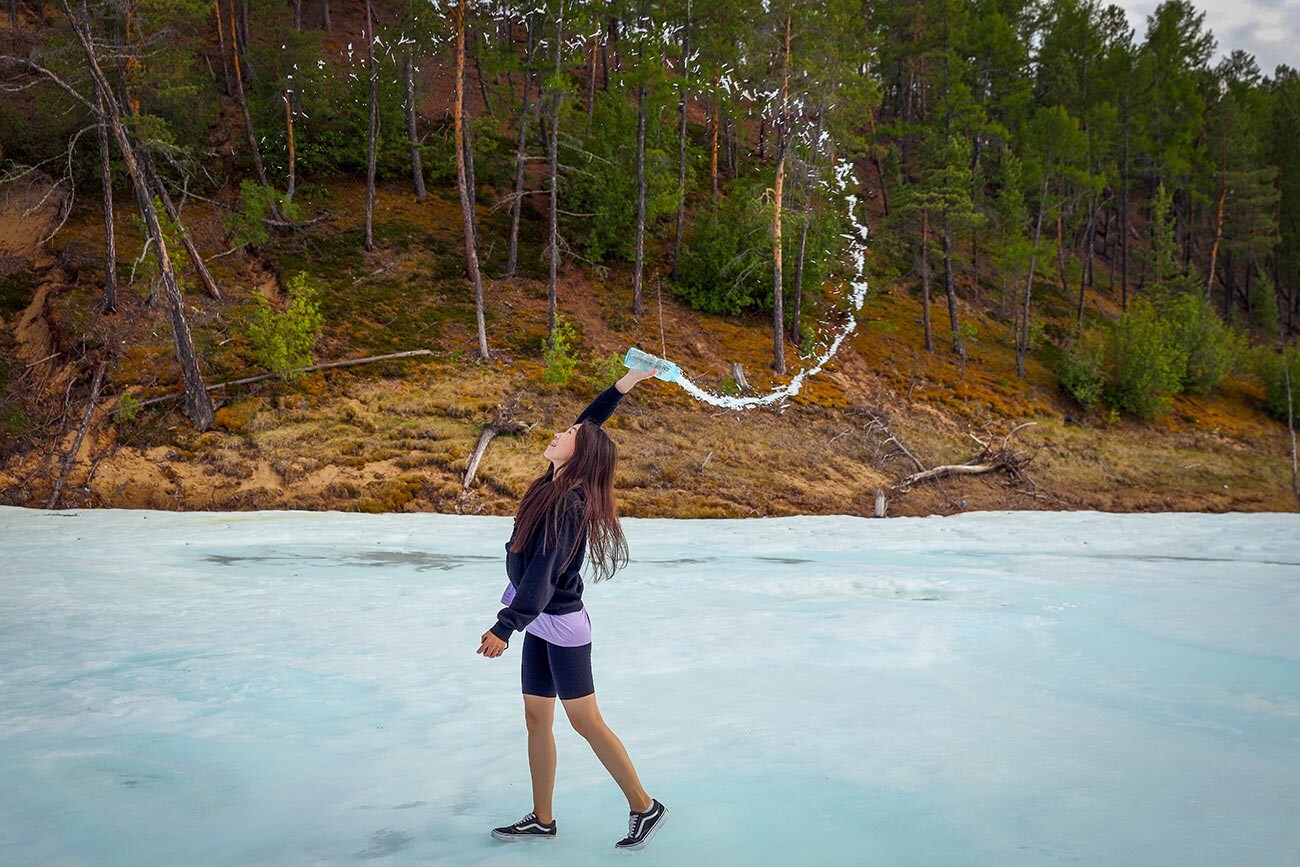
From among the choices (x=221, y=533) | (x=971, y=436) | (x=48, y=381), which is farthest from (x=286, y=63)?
(x=971, y=436)

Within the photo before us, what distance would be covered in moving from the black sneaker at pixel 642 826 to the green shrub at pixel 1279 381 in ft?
127

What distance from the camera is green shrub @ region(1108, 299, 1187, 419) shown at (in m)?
28.7

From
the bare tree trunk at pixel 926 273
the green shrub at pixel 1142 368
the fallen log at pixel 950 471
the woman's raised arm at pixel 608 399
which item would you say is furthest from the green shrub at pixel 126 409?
the green shrub at pixel 1142 368

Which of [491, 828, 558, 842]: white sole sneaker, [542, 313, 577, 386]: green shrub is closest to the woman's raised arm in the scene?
[491, 828, 558, 842]: white sole sneaker

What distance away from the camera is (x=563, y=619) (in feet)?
10.5

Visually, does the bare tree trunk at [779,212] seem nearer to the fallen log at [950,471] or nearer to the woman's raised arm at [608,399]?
the fallen log at [950,471]

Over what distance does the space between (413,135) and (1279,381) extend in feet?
118

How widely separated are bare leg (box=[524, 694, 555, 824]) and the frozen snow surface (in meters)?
0.18

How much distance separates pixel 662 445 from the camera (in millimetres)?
20203

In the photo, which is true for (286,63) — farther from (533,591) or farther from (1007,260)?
(533,591)

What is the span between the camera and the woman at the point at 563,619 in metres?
3.16

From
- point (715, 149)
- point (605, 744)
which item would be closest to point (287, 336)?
point (605, 744)

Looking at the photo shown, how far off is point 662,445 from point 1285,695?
51.2 ft

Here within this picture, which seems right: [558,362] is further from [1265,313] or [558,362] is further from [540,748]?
[1265,313]
